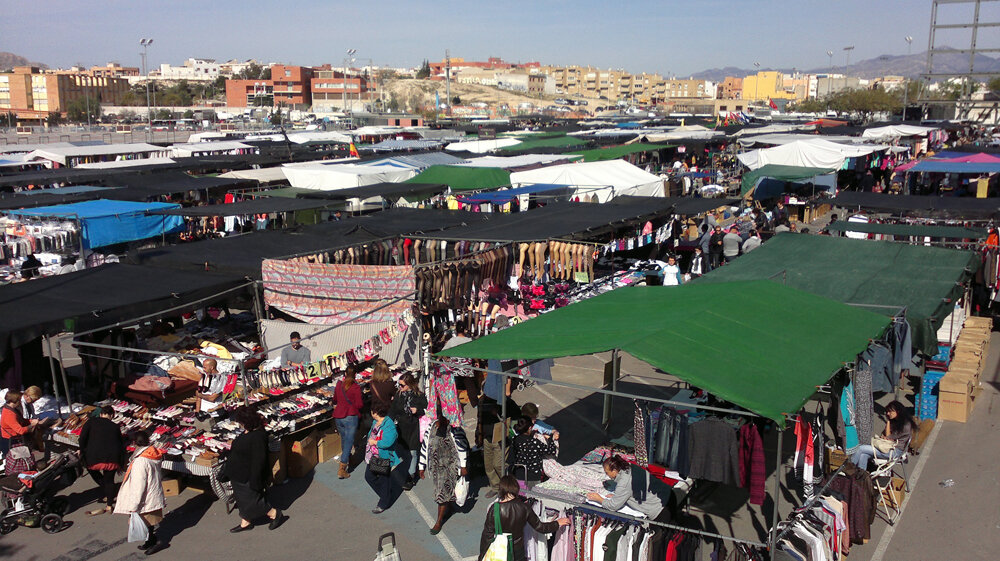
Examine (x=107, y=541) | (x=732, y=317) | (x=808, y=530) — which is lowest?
(x=107, y=541)

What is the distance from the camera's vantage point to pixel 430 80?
165m

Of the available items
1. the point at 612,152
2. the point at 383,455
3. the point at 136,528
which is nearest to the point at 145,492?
the point at 136,528

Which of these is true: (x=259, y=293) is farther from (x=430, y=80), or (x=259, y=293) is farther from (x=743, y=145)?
(x=430, y=80)

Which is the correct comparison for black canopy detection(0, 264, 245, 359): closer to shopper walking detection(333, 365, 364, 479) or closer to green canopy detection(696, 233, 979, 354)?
shopper walking detection(333, 365, 364, 479)

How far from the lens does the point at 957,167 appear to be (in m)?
21.5

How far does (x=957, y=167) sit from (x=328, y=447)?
20.0m

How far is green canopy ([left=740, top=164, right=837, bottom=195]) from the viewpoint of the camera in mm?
22642

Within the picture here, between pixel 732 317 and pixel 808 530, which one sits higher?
pixel 732 317

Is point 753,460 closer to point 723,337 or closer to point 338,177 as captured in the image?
point 723,337

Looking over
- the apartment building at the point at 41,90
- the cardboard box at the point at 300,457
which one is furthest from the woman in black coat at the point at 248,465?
the apartment building at the point at 41,90

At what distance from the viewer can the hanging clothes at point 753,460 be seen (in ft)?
21.2

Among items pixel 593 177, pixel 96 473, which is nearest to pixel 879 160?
pixel 593 177

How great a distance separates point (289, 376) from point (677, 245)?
1112 cm

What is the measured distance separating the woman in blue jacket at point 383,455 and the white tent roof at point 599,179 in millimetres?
12228
